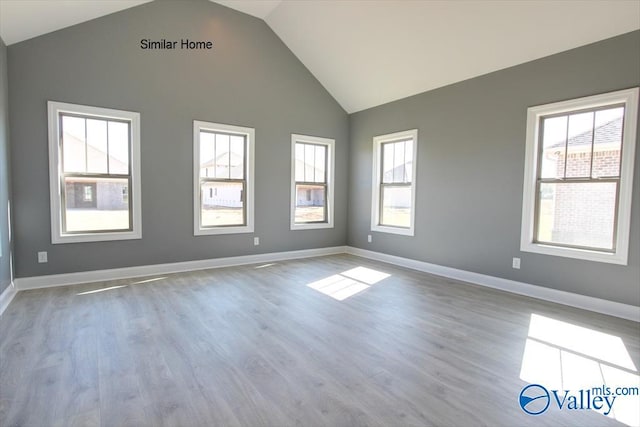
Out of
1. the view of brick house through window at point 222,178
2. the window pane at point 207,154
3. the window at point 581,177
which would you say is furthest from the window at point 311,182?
the window at point 581,177

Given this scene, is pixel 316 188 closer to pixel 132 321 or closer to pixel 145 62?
pixel 145 62

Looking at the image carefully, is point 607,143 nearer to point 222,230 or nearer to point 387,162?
point 387,162

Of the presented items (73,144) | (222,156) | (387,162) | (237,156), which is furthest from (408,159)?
(73,144)

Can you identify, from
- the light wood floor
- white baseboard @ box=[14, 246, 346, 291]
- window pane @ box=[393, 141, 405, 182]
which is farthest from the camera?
window pane @ box=[393, 141, 405, 182]

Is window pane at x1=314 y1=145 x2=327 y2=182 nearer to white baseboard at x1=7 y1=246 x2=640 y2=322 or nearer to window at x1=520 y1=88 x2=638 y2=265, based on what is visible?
white baseboard at x1=7 y1=246 x2=640 y2=322

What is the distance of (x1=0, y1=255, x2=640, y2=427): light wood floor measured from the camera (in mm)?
1763

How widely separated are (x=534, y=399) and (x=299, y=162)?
4.89m

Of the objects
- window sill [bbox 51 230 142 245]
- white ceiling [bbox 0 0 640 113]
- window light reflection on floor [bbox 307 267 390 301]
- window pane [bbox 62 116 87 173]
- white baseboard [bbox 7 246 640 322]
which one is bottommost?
window light reflection on floor [bbox 307 267 390 301]

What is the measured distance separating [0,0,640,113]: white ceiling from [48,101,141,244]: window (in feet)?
3.41

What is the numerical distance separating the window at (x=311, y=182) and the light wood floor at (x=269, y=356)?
227 cm

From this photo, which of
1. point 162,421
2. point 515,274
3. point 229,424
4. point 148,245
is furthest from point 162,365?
point 515,274

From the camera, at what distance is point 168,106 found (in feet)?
15.2

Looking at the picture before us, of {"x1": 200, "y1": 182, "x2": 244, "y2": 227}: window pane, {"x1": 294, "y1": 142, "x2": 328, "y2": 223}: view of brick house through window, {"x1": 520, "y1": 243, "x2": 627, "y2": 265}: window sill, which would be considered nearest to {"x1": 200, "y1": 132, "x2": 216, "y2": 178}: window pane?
{"x1": 200, "y1": 182, "x2": 244, "y2": 227}: window pane

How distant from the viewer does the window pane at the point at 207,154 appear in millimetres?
4988
